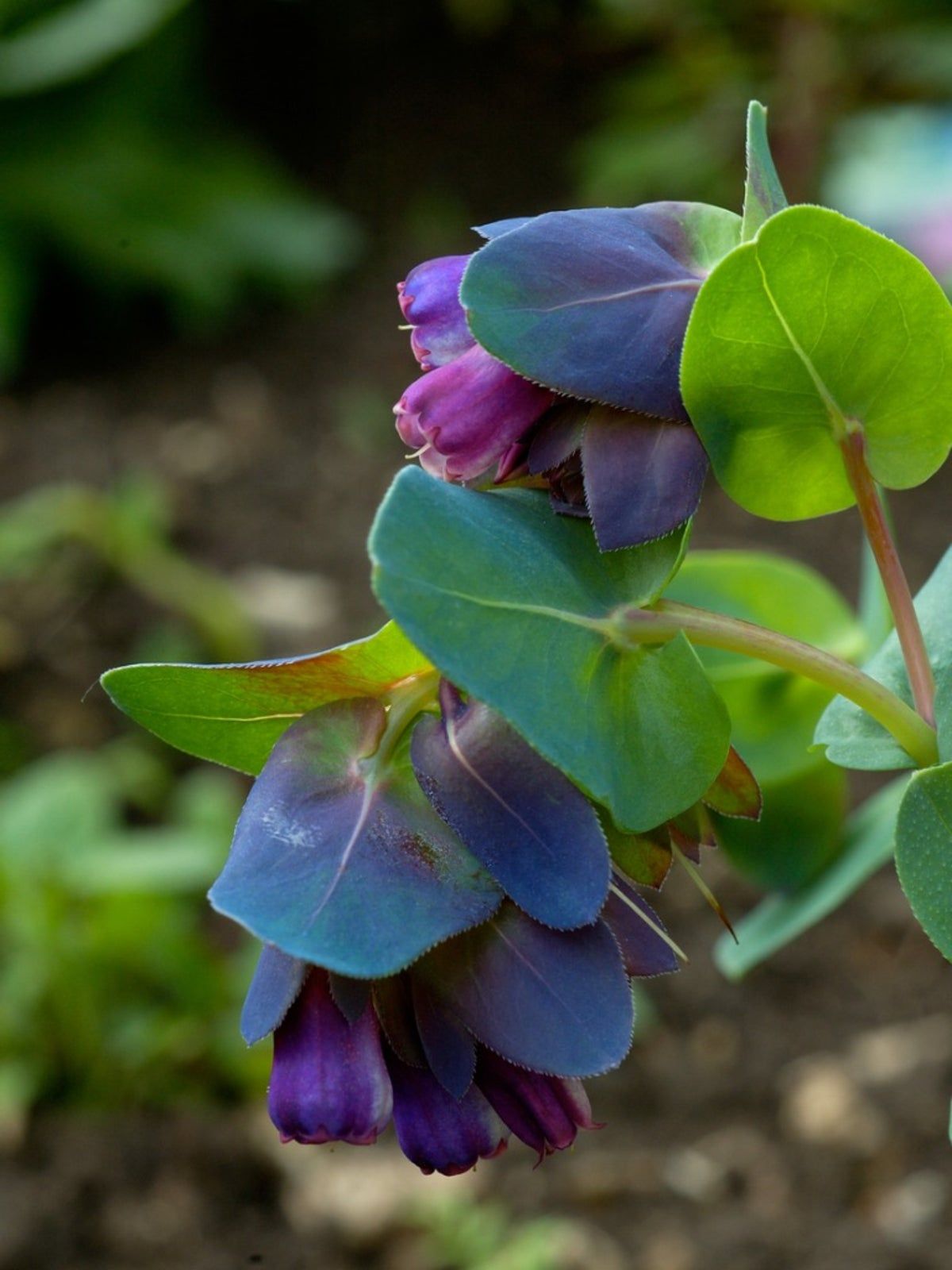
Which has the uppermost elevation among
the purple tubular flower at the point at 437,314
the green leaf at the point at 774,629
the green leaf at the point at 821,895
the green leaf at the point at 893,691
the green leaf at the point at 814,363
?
the purple tubular flower at the point at 437,314

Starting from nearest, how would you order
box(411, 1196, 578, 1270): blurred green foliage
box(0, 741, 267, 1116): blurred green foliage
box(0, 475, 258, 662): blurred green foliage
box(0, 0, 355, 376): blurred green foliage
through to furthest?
box(411, 1196, 578, 1270): blurred green foliage
box(0, 741, 267, 1116): blurred green foliage
box(0, 475, 258, 662): blurred green foliage
box(0, 0, 355, 376): blurred green foliage

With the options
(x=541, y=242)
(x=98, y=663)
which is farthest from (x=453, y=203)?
(x=541, y=242)

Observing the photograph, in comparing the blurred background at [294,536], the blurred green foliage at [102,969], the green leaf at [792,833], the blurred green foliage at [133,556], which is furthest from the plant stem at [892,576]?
the blurred green foliage at [133,556]

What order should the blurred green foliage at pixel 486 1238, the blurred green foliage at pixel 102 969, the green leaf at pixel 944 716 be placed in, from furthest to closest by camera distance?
the blurred green foliage at pixel 102 969 → the blurred green foliage at pixel 486 1238 → the green leaf at pixel 944 716

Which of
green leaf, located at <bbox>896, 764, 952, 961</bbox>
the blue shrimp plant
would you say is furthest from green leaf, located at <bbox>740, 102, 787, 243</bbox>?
green leaf, located at <bbox>896, 764, 952, 961</bbox>

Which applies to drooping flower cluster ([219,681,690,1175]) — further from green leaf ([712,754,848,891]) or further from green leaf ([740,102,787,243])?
green leaf ([712,754,848,891])

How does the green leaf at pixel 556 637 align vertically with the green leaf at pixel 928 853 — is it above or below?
above

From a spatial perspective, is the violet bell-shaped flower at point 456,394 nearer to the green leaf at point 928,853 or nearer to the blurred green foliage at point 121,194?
the green leaf at point 928,853

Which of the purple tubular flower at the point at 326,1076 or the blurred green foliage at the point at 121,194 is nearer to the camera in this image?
the purple tubular flower at the point at 326,1076
